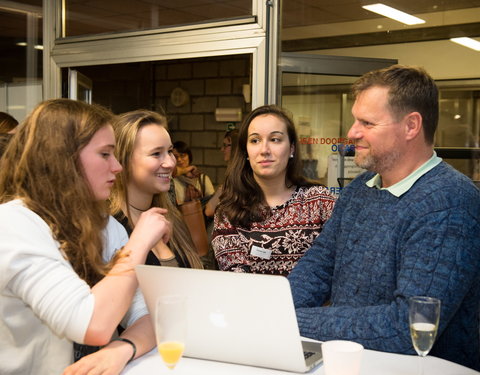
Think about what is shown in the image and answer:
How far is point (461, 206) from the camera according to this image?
178 centimetres

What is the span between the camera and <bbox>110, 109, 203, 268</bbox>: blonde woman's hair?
2461mm

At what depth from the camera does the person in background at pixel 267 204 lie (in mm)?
2727

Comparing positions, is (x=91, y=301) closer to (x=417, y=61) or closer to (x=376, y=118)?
(x=376, y=118)

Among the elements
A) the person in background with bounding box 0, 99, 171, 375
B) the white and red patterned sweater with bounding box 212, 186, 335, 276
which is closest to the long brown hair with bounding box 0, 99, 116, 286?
the person in background with bounding box 0, 99, 171, 375

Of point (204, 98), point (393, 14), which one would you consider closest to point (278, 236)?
point (393, 14)

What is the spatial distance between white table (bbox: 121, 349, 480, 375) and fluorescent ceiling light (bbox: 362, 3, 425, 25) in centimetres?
337

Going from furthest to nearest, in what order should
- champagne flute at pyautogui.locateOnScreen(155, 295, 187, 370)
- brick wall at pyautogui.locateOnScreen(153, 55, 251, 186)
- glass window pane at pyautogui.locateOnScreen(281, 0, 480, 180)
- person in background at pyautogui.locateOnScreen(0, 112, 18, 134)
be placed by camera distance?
brick wall at pyautogui.locateOnScreen(153, 55, 251, 186), glass window pane at pyautogui.locateOnScreen(281, 0, 480, 180), person in background at pyautogui.locateOnScreen(0, 112, 18, 134), champagne flute at pyautogui.locateOnScreen(155, 295, 187, 370)

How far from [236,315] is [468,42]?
14.6ft

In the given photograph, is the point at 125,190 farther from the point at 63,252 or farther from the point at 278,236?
the point at 63,252

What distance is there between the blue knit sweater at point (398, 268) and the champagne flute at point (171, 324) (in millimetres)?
603

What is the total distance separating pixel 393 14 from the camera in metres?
4.53

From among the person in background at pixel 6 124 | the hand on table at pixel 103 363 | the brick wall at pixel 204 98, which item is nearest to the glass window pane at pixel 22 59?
the person in background at pixel 6 124

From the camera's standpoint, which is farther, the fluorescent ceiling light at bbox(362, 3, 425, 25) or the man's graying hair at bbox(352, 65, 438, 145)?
the fluorescent ceiling light at bbox(362, 3, 425, 25)

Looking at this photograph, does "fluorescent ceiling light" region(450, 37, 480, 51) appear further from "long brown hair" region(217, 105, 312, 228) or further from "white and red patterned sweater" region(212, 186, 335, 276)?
"white and red patterned sweater" region(212, 186, 335, 276)
